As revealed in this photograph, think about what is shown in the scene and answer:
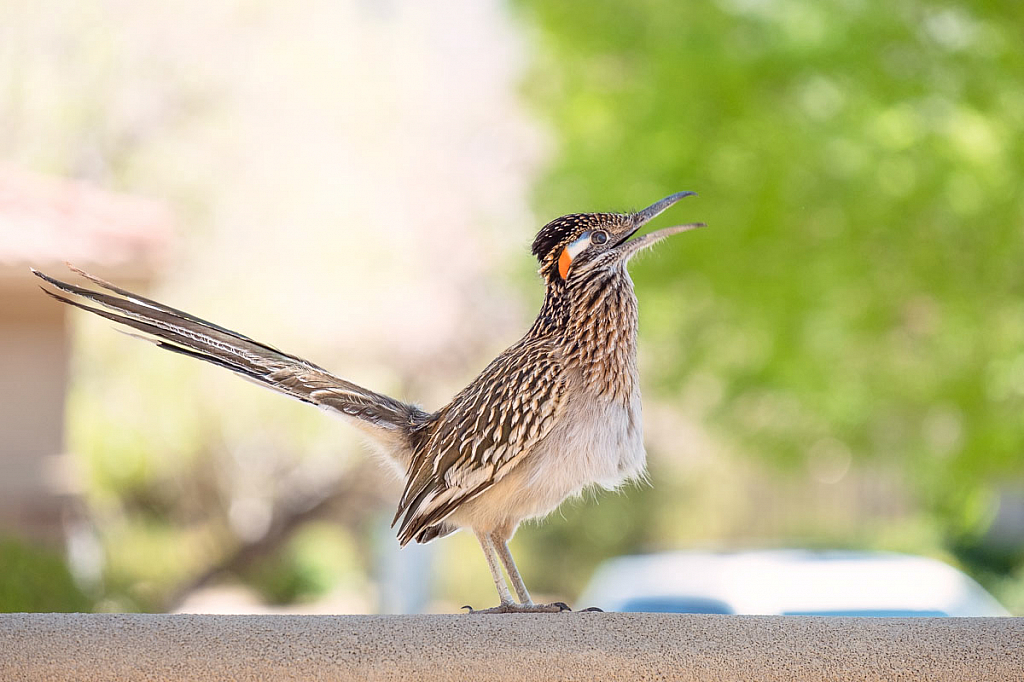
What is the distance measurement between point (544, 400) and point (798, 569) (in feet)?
11.8

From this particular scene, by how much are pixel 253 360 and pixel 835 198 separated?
6.14m

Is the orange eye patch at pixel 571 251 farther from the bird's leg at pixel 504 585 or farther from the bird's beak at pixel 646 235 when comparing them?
the bird's leg at pixel 504 585

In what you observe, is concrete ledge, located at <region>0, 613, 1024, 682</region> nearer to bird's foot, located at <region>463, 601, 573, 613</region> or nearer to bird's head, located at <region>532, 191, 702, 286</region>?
bird's foot, located at <region>463, 601, 573, 613</region>

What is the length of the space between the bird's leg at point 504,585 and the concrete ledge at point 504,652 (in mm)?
226

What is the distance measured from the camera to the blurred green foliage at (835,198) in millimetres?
7590

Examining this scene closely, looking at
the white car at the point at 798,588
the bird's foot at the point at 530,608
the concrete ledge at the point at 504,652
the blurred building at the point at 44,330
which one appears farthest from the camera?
the blurred building at the point at 44,330

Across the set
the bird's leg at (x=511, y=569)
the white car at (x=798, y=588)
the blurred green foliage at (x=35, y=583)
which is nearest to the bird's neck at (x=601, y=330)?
the bird's leg at (x=511, y=569)

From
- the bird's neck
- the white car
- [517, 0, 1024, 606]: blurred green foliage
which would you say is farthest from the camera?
[517, 0, 1024, 606]: blurred green foliage

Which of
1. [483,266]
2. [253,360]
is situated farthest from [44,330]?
[483,266]

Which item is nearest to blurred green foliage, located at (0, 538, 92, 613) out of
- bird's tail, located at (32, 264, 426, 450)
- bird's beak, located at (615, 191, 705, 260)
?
bird's tail, located at (32, 264, 426, 450)

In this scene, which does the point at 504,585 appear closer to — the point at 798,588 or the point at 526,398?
the point at 526,398

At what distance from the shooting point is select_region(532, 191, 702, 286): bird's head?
2.43 meters

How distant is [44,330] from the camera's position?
874cm

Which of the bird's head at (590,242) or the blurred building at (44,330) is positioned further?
the blurred building at (44,330)
